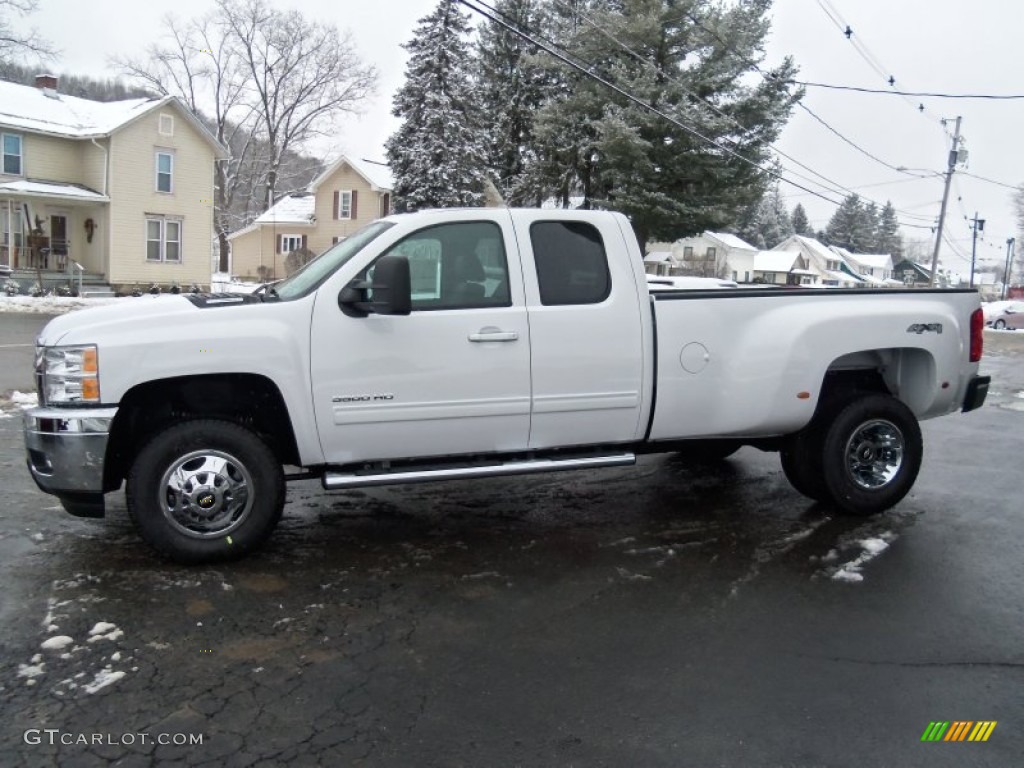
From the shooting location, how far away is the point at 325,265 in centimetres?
500

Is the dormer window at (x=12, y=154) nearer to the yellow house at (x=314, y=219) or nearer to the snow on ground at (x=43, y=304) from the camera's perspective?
the snow on ground at (x=43, y=304)

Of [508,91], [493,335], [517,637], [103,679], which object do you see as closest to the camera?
[103,679]

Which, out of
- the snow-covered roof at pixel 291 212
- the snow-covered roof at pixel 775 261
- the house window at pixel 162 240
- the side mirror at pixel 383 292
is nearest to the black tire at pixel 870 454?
the side mirror at pixel 383 292

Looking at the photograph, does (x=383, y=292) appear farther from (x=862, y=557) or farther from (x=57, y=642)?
(x=862, y=557)

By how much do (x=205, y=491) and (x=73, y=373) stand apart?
0.90 m

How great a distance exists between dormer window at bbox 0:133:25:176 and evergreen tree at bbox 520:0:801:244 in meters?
20.2

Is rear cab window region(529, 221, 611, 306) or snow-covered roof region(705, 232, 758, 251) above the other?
snow-covered roof region(705, 232, 758, 251)

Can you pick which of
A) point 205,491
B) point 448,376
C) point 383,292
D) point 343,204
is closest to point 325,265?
point 383,292

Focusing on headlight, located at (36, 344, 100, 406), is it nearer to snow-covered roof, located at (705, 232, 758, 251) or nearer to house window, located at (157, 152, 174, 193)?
house window, located at (157, 152, 174, 193)

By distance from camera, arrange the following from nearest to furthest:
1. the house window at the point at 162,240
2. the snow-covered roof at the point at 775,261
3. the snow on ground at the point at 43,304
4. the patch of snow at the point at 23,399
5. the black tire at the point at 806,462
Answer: the black tire at the point at 806,462
the patch of snow at the point at 23,399
the snow on ground at the point at 43,304
the house window at the point at 162,240
the snow-covered roof at the point at 775,261

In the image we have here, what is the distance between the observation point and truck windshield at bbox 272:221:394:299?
4801mm

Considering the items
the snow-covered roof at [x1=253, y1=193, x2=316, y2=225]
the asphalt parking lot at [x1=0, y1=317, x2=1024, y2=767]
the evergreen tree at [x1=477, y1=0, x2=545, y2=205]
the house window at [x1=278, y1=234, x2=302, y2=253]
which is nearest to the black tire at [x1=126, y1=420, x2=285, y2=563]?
the asphalt parking lot at [x1=0, y1=317, x2=1024, y2=767]

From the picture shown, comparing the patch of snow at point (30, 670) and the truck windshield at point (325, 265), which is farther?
the truck windshield at point (325, 265)

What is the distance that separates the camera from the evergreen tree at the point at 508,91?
136 feet
